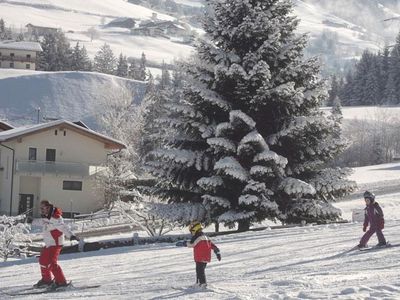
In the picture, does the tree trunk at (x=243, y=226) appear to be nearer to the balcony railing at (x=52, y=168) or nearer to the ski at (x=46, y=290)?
the ski at (x=46, y=290)

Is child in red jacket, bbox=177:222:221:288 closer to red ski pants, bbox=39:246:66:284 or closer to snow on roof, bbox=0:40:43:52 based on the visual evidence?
red ski pants, bbox=39:246:66:284

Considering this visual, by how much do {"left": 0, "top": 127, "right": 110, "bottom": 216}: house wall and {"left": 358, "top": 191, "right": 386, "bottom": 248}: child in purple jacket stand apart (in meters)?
41.0

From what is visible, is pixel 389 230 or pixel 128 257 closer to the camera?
pixel 128 257

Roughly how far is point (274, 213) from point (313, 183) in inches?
76.3

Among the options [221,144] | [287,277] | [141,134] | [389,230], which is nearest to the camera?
[287,277]

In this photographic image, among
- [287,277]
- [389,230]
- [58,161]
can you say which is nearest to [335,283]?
[287,277]

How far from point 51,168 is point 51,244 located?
42.8 m

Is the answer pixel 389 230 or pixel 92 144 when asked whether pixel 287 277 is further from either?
pixel 92 144

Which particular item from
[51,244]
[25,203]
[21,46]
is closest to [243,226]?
[51,244]

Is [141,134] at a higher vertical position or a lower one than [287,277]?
higher

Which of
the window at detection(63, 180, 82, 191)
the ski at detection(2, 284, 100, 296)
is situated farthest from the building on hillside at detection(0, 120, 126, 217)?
the ski at detection(2, 284, 100, 296)

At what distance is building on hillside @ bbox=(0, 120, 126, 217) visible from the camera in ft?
181

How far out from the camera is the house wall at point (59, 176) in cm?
5538

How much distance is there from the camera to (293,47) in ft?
77.4
